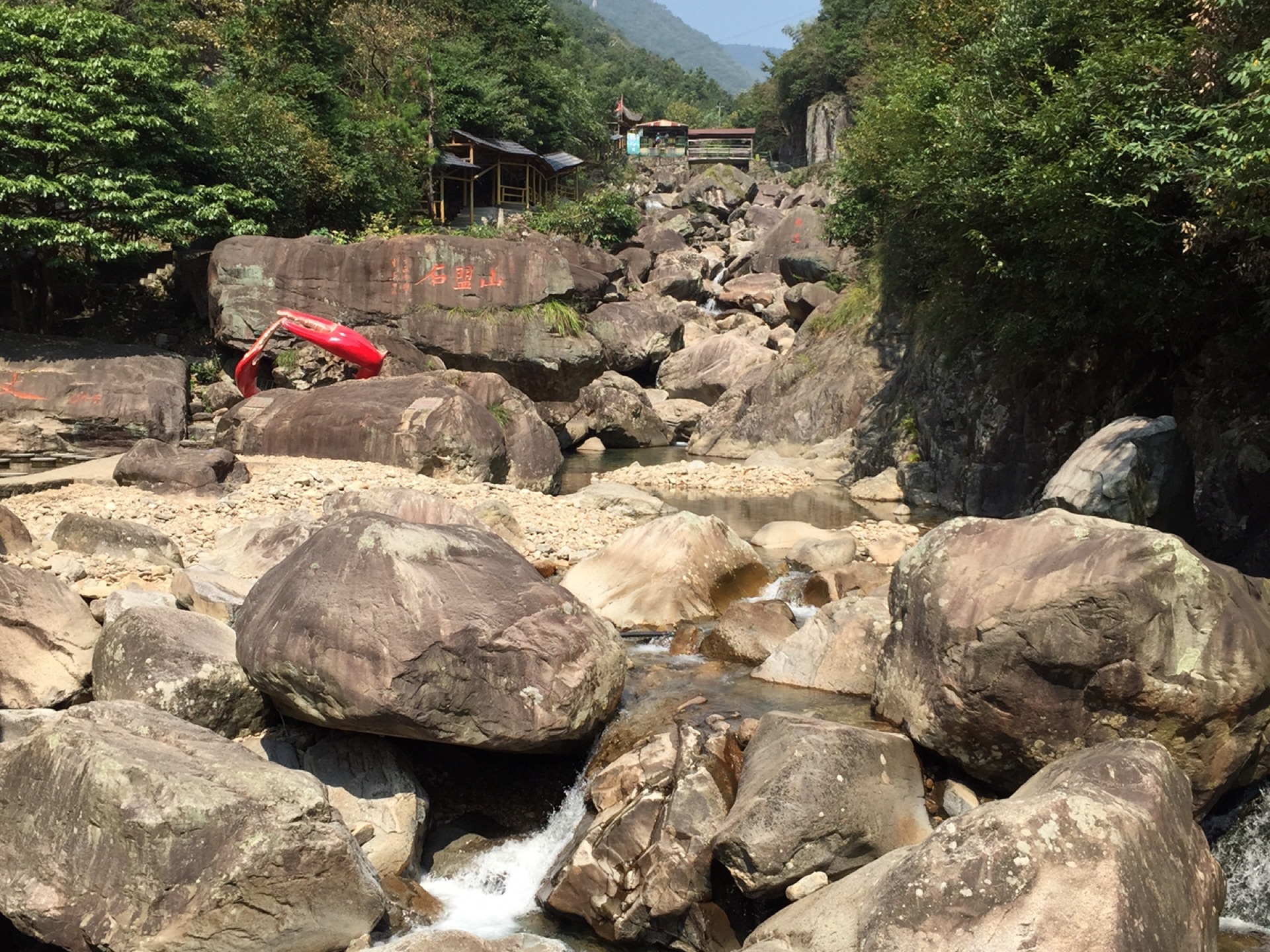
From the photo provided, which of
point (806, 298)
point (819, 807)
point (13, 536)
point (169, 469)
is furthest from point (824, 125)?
point (819, 807)

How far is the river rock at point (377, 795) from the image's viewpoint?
23.9ft

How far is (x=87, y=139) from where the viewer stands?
21.9m

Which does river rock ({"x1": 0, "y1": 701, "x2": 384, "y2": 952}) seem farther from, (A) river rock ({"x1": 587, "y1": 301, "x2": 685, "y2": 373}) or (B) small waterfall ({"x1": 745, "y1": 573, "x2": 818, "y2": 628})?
(A) river rock ({"x1": 587, "y1": 301, "x2": 685, "y2": 373})

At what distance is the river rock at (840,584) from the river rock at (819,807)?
177 inches

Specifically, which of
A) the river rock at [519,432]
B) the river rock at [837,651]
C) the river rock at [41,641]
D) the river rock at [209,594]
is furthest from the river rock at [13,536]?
the river rock at [519,432]

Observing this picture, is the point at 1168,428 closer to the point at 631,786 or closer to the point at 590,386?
the point at 631,786

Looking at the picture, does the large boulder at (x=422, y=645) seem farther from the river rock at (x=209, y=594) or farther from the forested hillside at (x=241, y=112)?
the forested hillside at (x=241, y=112)

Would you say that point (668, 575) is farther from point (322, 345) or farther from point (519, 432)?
point (322, 345)

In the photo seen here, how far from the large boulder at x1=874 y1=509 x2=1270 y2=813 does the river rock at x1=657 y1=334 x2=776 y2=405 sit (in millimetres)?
23379

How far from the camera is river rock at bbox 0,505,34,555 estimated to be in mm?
11328

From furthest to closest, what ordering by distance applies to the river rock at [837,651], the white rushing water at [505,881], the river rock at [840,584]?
1. the river rock at [840,584]
2. the river rock at [837,651]
3. the white rushing water at [505,881]

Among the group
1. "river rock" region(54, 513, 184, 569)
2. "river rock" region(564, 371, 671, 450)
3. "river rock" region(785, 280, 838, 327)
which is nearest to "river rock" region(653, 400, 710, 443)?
"river rock" region(564, 371, 671, 450)

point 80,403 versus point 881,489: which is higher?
point 80,403

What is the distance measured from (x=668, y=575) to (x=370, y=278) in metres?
18.2
